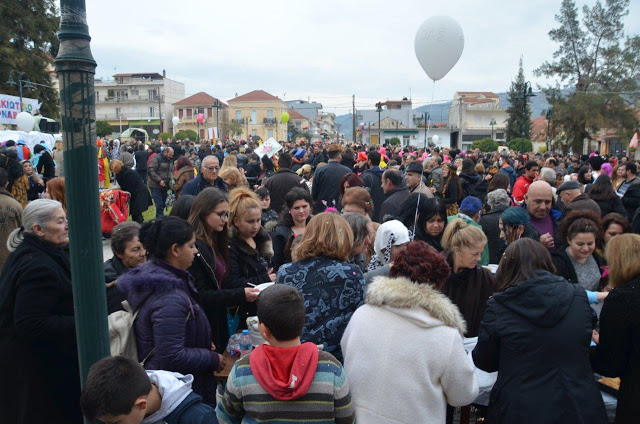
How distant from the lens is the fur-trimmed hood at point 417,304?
2273 millimetres

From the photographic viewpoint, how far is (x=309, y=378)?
2033 millimetres

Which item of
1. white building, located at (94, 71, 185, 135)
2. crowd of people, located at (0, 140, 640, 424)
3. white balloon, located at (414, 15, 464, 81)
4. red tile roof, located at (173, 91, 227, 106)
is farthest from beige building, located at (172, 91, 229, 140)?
crowd of people, located at (0, 140, 640, 424)

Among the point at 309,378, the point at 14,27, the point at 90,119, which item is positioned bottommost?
the point at 309,378

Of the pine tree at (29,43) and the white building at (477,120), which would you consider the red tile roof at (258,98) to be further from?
the pine tree at (29,43)

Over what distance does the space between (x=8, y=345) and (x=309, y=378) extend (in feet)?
5.73

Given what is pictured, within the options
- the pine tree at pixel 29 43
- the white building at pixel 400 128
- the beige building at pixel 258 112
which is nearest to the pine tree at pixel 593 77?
the white building at pixel 400 128

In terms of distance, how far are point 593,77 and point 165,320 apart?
47.7 meters

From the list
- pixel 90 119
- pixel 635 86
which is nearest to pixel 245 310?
pixel 90 119

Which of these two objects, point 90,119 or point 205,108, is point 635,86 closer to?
point 90,119

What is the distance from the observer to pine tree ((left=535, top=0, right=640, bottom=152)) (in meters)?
38.5

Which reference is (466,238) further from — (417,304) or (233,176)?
(233,176)

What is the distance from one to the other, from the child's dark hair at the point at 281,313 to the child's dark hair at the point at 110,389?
0.56 m

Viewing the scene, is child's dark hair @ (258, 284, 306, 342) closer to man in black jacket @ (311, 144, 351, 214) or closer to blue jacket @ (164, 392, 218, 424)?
blue jacket @ (164, 392, 218, 424)

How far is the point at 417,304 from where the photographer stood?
2.29m
